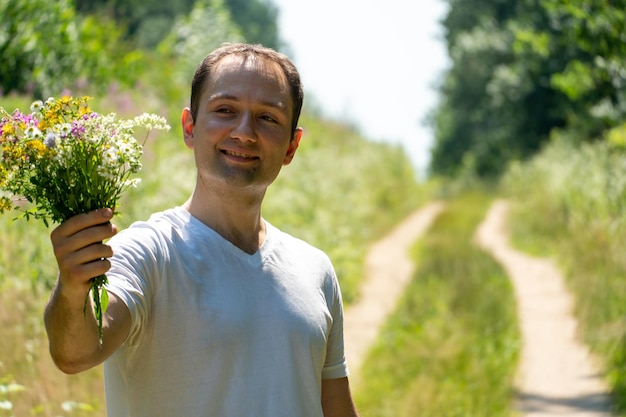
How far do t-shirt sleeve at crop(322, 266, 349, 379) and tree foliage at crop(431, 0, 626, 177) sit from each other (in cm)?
1227

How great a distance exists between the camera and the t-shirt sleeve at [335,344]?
9.37ft

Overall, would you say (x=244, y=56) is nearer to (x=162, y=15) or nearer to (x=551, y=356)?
(x=551, y=356)

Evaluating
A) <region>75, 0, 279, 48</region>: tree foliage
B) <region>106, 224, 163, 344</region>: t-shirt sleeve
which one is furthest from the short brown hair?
<region>75, 0, 279, 48</region>: tree foliage

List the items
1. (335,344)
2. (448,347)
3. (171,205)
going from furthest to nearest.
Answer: (448,347) → (171,205) → (335,344)

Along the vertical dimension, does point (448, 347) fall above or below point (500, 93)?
below

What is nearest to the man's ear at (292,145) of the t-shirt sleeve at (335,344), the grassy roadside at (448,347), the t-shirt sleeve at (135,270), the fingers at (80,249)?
the t-shirt sleeve at (335,344)

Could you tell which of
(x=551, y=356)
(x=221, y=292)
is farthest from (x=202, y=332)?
(x=551, y=356)

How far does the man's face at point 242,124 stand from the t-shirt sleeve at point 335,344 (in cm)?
39

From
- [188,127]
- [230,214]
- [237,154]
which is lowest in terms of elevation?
[230,214]

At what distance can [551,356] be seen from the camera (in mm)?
10641

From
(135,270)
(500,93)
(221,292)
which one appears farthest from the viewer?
(500,93)

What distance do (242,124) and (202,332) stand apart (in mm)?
536

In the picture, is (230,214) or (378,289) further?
(378,289)

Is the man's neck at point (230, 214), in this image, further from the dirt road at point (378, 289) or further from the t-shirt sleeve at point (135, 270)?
the dirt road at point (378, 289)
